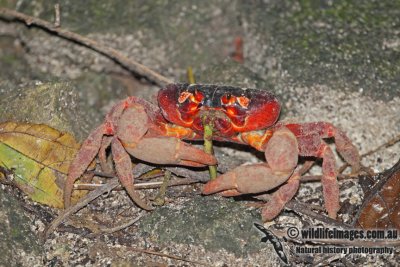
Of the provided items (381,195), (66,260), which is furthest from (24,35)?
(381,195)

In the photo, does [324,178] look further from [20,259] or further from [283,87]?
[20,259]

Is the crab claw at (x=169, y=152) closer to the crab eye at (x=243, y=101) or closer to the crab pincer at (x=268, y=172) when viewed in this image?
the crab pincer at (x=268, y=172)

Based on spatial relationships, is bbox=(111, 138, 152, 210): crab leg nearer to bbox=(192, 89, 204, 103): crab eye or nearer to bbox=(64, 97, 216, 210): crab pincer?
bbox=(64, 97, 216, 210): crab pincer

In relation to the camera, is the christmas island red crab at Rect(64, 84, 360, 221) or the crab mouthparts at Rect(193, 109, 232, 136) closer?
the christmas island red crab at Rect(64, 84, 360, 221)

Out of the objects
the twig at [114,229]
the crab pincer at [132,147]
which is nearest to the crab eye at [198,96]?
the crab pincer at [132,147]

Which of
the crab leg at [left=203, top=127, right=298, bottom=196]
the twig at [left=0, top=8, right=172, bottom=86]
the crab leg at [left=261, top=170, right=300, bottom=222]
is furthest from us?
the twig at [left=0, top=8, right=172, bottom=86]

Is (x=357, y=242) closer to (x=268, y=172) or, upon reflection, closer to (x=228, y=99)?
(x=268, y=172)

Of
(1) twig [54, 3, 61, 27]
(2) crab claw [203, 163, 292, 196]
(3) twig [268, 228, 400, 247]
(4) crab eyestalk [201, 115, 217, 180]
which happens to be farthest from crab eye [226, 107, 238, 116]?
(1) twig [54, 3, 61, 27]
